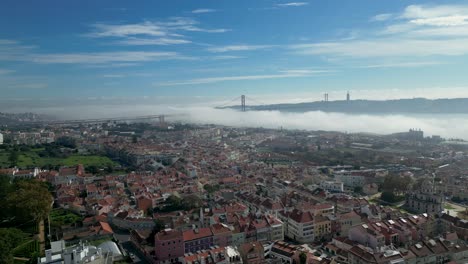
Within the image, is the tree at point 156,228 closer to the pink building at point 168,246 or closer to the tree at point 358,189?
the pink building at point 168,246

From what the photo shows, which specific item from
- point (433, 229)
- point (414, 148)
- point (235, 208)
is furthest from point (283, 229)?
point (414, 148)

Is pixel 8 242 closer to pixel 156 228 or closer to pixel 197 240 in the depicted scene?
pixel 156 228

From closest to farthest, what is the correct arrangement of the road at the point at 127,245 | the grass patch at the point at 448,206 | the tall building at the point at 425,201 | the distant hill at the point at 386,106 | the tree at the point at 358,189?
the road at the point at 127,245
the tall building at the point at 425,201
the grass patch at the point at 448,206
the tree at the point at 358,189
the distant hill at the point at 386,106

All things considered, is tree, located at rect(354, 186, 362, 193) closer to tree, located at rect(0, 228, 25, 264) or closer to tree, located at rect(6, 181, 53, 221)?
tree, located at rect(6, 181, 53, 221)

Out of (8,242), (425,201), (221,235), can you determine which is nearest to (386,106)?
(425,201)

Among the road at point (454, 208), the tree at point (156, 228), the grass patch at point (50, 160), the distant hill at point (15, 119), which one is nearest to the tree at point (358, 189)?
the road at point (454, 208)

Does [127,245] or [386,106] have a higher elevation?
[386,106]

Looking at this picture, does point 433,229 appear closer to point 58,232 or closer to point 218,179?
point 218,179

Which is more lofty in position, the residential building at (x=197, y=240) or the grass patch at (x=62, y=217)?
the residential building at (x=197, y=240)

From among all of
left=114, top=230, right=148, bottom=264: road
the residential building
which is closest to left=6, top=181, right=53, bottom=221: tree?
left=114, top=230, right=148, bottom=264: road
